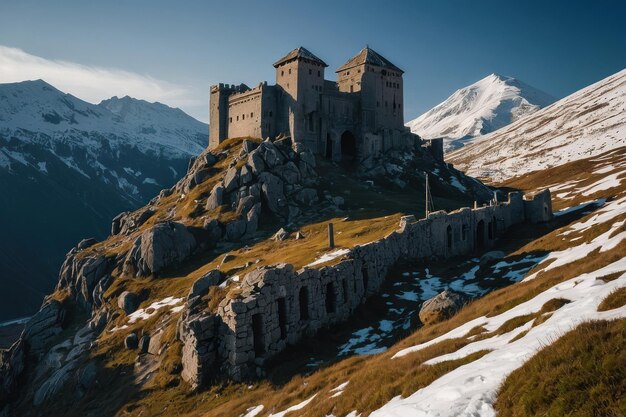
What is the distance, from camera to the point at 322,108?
103312 mm

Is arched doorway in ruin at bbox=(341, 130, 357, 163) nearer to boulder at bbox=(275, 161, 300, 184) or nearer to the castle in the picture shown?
the castle

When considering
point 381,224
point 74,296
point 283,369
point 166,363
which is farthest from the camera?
point 74,296

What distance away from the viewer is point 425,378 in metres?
17.1

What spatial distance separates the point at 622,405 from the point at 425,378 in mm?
Answer: 7673

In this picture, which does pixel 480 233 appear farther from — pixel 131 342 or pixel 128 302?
pixel 128 302

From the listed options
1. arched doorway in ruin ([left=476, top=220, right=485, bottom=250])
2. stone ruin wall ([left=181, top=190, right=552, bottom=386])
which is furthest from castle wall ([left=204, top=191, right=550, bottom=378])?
arched doorway in ruin ([left=476, top=220, right=485, bottom=250])

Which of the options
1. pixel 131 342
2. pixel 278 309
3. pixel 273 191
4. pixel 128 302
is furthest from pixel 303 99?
pixel 278 309

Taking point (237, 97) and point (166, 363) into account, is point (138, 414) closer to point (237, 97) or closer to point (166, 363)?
point (166, 363)

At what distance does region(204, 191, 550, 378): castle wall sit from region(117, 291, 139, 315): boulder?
99.8ft

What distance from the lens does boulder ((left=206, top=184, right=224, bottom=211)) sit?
278 ft

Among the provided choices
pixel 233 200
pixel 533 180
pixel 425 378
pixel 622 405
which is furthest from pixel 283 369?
pixel 533 180

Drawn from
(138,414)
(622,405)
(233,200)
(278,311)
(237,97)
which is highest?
(237,97)

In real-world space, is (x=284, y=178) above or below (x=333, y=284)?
above

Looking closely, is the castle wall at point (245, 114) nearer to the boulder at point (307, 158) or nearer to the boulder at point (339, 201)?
the boulder at point (307, 158)
